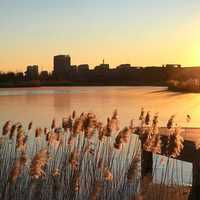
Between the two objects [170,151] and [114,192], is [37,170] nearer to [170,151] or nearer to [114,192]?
[170,151]

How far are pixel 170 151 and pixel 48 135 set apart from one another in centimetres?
167

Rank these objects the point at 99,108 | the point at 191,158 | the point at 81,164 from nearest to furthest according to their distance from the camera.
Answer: the point at 81,164 → the point at 191,158 → the point at 99,108

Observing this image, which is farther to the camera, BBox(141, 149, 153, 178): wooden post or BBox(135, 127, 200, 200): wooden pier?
BBox(141, 149, 153, 178): wooden post

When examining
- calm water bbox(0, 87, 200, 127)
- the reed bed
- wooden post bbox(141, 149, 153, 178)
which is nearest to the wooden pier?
wooden post bbox(141, 149, 153, 178)

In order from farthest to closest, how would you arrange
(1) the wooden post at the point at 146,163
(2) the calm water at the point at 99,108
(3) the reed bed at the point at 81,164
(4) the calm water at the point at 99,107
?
(4) the calm water at the point at 99,107
(2) the calm water at the point at 99,108
(1) the wooden post at the point at 146,163
(3) the reed bed at the point at 81,164

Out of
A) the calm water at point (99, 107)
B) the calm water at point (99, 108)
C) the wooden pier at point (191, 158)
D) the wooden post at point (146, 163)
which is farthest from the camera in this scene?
the calm water at point (99, 107)

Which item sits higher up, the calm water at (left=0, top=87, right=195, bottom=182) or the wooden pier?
the wooden pier

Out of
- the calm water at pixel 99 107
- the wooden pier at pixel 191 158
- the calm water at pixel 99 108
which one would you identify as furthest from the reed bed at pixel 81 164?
the calm water at pixel 99 107

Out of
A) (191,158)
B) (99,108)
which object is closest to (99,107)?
(99,108)

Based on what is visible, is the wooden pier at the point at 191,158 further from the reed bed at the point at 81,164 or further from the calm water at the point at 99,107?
the calm water at the point at 99,107

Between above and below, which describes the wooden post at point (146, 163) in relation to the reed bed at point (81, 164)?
below

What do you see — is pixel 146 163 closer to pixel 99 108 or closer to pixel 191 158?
pixel 191 158

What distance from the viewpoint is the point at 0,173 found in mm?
8227

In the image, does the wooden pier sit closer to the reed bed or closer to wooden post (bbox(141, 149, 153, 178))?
wooden post (bbox(141, 149, 153, 178))
